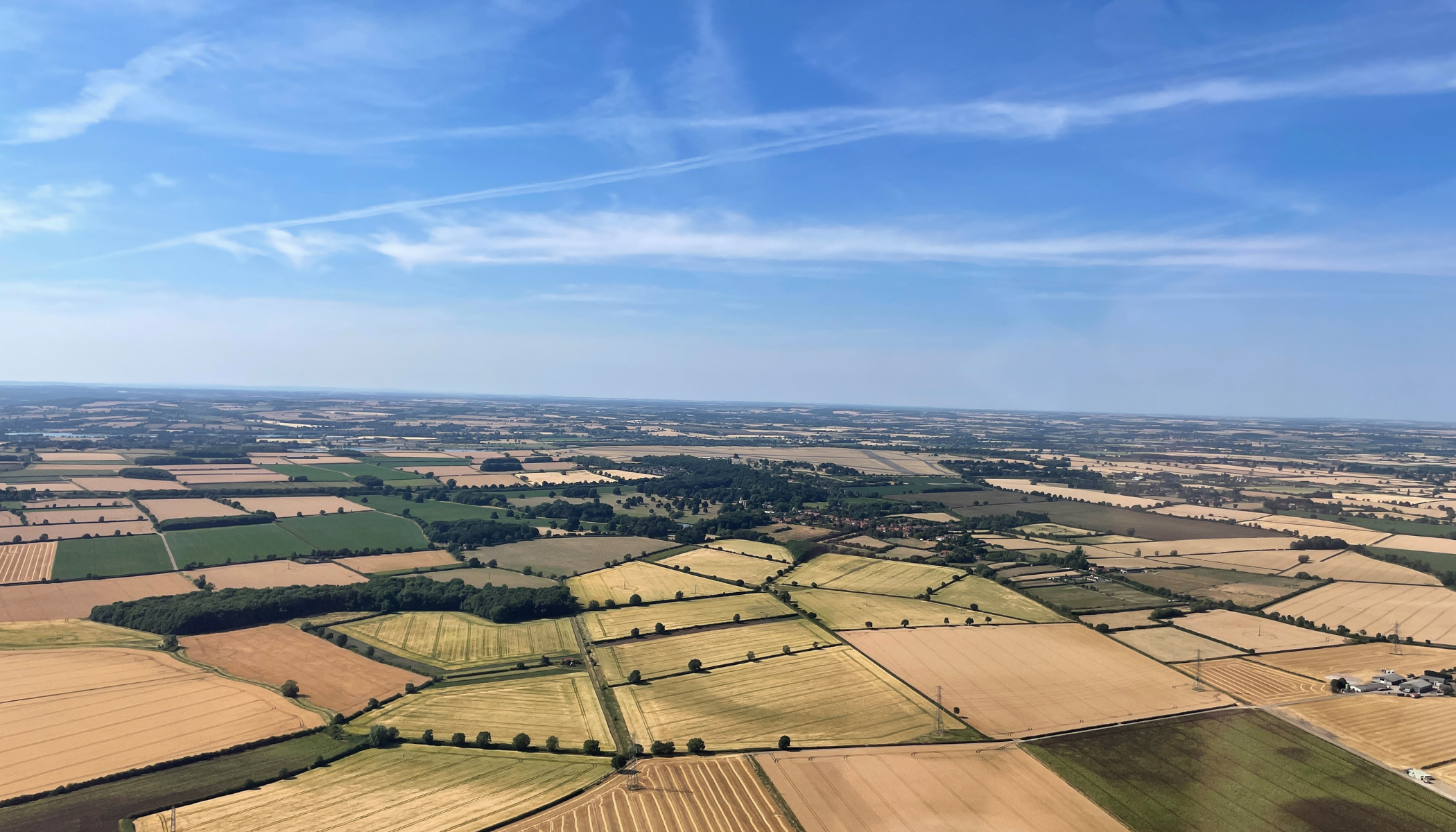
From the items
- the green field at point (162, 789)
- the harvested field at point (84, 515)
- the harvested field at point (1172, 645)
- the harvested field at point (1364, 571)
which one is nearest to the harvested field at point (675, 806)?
the green field at point (162, 789)

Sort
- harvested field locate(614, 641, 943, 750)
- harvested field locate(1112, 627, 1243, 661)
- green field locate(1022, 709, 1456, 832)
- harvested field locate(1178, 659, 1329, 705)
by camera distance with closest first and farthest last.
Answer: green field locate(1022, 709, 1456, 832), harvested field locate(614, 641, 943, 750), harvested field locate(1178, 659, 1329, 705), harvested field locate(1112, 627, 1243, 661)

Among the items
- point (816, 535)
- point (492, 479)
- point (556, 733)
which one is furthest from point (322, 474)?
point (556, 733)

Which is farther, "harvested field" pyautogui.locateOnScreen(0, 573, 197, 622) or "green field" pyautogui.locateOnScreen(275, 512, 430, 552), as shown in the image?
"green field" pyautogui.locateOnScreen(275, 512, 430, 552)

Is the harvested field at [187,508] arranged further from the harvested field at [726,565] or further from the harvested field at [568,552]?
the harvested field at [726,565]

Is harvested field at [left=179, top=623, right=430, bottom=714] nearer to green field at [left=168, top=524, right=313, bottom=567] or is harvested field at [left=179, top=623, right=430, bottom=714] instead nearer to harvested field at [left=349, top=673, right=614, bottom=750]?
harvested field at [left=349, top=673, right=614, bottom=750]

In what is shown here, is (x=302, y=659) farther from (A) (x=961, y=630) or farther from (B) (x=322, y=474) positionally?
(B) (x=322, y=474)

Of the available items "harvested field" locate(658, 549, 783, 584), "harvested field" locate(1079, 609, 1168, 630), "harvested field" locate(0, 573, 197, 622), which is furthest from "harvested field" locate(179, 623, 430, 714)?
"harvested field" locate(1079, 609, 1168, 630)

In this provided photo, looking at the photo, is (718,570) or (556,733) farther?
(718,570)
